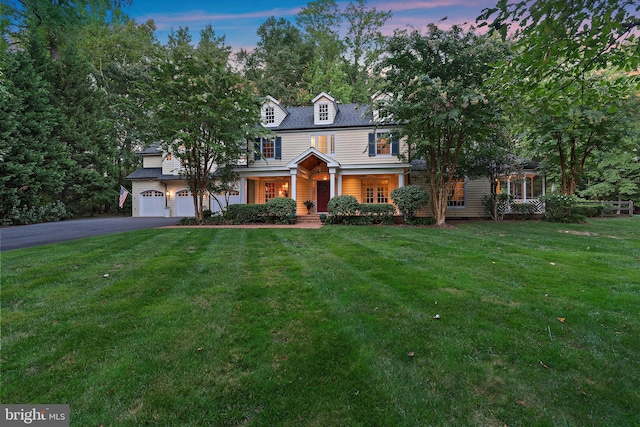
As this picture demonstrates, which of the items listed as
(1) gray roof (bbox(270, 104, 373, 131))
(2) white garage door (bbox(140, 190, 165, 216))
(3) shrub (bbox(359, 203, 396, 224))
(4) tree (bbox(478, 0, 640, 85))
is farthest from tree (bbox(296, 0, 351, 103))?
(4) tree (bbox(478, 0, 640, 85))

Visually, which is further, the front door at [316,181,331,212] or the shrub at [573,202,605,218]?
the front door at [316,181,331,212]

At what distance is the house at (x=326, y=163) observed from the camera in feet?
50.0

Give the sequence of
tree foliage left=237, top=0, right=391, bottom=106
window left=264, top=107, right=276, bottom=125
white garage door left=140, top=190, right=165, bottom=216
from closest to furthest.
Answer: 1. window left=264, top=107, right=276, bottom=125
2. white garage door left=140, top=190, right=165, bottom=216
3. tree foliage left=237, top=0, right=391, bottom=106

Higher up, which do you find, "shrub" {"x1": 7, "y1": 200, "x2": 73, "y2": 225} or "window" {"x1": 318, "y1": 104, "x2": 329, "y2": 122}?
"window" {"x1": 318, "y1": 104, "x2": 329, "y2": 122}

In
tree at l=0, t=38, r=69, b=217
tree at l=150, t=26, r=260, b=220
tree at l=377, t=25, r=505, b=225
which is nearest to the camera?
tree at l=377, t=25, r=505, b=225

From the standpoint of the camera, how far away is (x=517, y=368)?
2.26 meters

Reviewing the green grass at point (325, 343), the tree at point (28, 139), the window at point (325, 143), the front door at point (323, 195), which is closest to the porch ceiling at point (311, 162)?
the window at point (325, 143)

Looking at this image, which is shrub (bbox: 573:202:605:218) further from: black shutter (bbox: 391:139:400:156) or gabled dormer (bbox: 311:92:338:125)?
gabled dormer (bbox: 311:92:338:125)

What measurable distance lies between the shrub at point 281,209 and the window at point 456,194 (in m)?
9.22

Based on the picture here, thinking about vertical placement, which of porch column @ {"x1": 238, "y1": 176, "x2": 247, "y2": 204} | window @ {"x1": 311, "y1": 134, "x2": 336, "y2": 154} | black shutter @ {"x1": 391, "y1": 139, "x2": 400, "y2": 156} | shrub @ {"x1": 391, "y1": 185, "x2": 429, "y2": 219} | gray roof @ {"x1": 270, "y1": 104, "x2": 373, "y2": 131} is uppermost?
gray roof @ {"x1": 270, "y1": 104, "x2": 373, "y2": 131}

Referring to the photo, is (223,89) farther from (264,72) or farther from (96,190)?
(264,72)

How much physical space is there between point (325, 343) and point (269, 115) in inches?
648

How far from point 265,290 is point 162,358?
67.5 inches

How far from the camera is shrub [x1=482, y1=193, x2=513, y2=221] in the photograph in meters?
14.5
